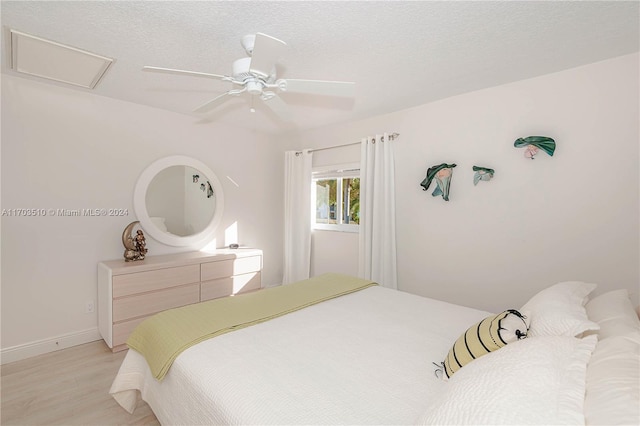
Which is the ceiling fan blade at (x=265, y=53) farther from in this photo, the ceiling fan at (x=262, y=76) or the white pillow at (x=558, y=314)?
the white pillow at (x=558, y=314)

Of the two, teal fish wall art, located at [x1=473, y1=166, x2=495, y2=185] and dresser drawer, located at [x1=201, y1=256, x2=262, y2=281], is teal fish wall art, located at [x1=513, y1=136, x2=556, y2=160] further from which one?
dresser drawer, located at [x1=201, y1=256, x2=262, y2=281]

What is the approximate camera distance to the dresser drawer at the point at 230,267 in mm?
3188

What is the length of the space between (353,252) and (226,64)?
2521 millimetres

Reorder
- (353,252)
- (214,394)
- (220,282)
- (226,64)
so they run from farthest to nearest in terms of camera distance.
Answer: (353,252)
(220,282)
(226,64)
(214,394)

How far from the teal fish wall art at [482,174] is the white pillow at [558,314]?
4.38 feet

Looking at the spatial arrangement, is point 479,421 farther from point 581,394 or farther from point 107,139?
point 107,139

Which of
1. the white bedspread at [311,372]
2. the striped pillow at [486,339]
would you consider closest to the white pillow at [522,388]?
the striped pillow at [486,339]

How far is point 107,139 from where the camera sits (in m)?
2.91

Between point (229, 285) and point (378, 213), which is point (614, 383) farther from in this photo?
point (229, 285)

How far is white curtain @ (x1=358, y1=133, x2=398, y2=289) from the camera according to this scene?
3256 mm

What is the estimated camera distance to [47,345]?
2.58 meters

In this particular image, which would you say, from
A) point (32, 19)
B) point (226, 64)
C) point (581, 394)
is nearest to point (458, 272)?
point (581, 394)

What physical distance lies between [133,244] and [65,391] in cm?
129

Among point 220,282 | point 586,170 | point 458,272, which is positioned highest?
point 586,170
